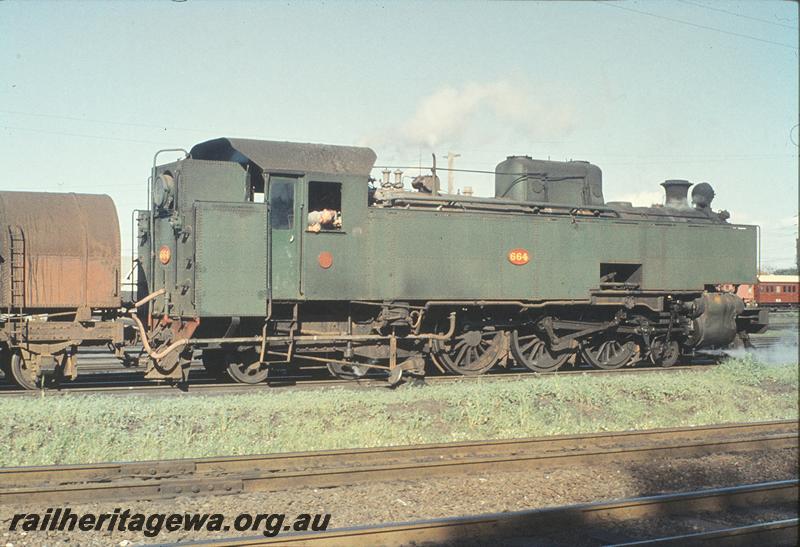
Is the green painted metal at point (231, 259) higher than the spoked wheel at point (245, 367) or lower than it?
higher

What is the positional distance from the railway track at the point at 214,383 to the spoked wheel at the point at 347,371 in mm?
129

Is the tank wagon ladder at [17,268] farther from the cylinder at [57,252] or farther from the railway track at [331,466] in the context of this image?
the railway track at [331,466]

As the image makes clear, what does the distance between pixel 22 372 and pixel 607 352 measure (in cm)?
1005

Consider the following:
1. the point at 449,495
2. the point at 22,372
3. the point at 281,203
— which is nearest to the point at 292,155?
the point at 281,203

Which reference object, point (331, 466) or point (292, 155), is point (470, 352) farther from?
point (331, 466)

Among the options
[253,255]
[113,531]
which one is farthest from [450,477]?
[253,255]

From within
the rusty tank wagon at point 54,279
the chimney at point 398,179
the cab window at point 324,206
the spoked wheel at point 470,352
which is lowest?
the spoked wheel at point 470,352

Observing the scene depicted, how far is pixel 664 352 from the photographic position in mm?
15094

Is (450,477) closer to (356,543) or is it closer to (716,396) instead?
(356,543)

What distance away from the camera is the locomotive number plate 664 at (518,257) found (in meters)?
13.1

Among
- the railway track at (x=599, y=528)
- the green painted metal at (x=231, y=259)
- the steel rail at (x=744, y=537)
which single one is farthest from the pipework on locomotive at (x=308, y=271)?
the steel rail at (x=744, y=537)

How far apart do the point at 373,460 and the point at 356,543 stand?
2.57 m

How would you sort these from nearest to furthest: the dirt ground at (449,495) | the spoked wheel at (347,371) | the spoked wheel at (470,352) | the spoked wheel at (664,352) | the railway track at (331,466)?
the dirt ground at (449,495)
the railway track at (331,466)
the spoked wheel at (347,371)
the spoked wheel at (470,352)
the spoked wheel at (664,352)

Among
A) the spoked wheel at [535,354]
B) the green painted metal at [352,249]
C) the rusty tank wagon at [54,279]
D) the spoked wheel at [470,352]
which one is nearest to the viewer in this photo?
the green painted metal at [352,249]
